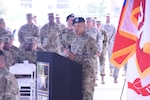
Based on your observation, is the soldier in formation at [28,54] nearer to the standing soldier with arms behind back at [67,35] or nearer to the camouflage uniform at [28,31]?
the standing soldier with arms behind back at [67,35]

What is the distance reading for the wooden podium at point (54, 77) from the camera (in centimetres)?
329

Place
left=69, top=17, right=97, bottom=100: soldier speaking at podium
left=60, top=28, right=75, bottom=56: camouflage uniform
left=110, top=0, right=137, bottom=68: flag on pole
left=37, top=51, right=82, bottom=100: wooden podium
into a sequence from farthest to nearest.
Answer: left=60, top=28, right=75, bottom=56: camouflage uniform < left=69, top=17, right=97, bottom=100: soldier speaking at podium < left=37, top=51, right=82, bottom=100: wooden podium < left=110, top=0, right=137, bottom=68: flag on pole

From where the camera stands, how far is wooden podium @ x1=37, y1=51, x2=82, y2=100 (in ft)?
10.8

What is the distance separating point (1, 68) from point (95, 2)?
10169 mm

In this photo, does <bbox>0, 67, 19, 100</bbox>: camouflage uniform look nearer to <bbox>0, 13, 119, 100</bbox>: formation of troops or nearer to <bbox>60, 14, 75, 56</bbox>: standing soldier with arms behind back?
<bbox>0, 13, 119, 100</bbox>: formation of troops

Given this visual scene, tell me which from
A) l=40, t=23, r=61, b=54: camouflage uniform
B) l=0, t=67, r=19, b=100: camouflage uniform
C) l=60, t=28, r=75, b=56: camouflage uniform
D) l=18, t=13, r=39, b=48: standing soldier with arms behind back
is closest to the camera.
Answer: l=0, t=67, r=19, b=100: camouflage uniform

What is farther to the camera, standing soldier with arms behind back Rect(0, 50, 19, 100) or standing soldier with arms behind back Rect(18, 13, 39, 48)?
standing soldier with arms behind back Rect(18, 13, 39, 48)

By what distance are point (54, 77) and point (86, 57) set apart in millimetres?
1547

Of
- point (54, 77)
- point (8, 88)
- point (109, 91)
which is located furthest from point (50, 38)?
point (54, 77)

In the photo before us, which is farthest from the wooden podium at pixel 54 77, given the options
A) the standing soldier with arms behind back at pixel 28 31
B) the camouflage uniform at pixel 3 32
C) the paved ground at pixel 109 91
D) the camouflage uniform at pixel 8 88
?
the standing soldier with arms behind back at pixel 28 31

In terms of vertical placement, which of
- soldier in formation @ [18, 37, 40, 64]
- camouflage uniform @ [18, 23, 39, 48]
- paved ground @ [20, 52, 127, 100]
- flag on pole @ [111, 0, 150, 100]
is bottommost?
paved ground @ [20, 52, 127, 100]

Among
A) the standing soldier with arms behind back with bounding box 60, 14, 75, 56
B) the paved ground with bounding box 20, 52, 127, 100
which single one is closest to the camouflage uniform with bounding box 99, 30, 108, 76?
the paved ground with bounding box 20, 52, 127, 100

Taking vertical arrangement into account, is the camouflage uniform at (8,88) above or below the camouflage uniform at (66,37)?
below

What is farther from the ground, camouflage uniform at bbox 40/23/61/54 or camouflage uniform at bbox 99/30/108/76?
camouflage uniform at bbox 40/23/61/54
